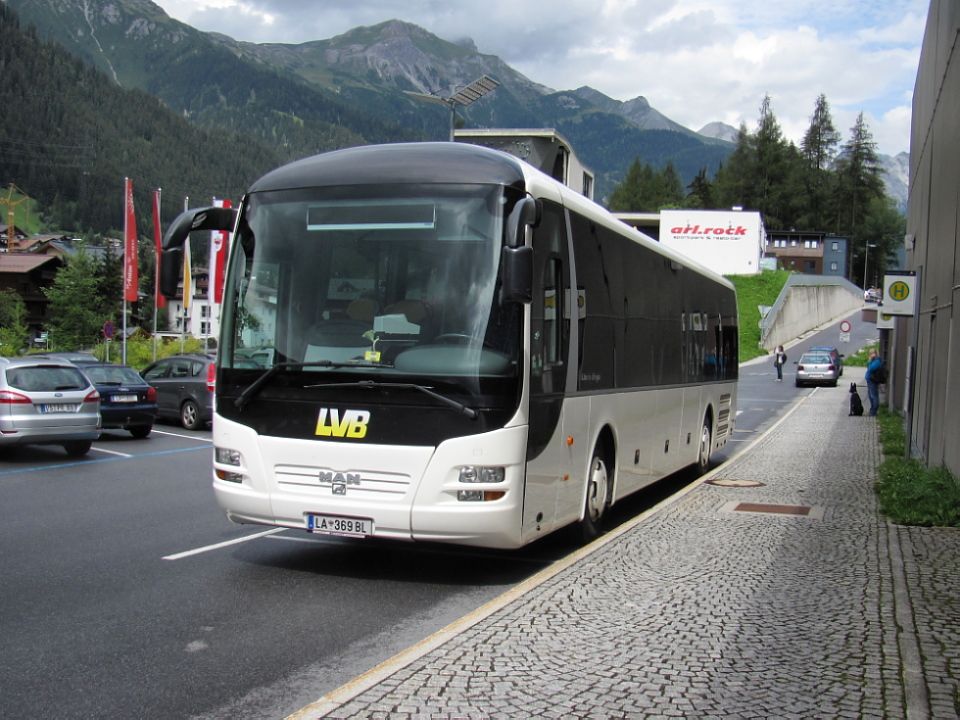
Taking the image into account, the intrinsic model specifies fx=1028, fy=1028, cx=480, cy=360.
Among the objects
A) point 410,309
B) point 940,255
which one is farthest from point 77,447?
→ point 940,255

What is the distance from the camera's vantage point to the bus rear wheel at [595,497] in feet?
30.0

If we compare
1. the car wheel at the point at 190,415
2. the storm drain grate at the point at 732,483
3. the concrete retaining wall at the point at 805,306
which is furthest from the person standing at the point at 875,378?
the concrete retaining wall at the point at 805,306

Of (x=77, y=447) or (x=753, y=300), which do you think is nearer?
(x=77, y=447)

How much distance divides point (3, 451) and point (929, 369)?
Answer: 15.3 meters

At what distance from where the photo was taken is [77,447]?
16.6m

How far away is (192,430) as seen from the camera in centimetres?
2211

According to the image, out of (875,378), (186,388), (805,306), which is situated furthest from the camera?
(805,306)

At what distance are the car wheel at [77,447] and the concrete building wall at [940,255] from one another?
41.3 ft

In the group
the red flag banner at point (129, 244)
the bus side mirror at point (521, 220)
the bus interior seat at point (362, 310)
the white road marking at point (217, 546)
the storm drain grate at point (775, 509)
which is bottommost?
the white road marking at point (217, 546)

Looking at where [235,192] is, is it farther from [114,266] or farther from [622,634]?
[622,634]

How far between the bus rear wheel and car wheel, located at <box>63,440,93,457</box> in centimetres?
1002

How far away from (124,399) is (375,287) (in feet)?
45.1

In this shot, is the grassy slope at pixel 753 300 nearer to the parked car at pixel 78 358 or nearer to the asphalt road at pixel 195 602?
the parked car at pixel 78 358

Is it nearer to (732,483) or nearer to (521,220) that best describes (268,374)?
(521,220)
